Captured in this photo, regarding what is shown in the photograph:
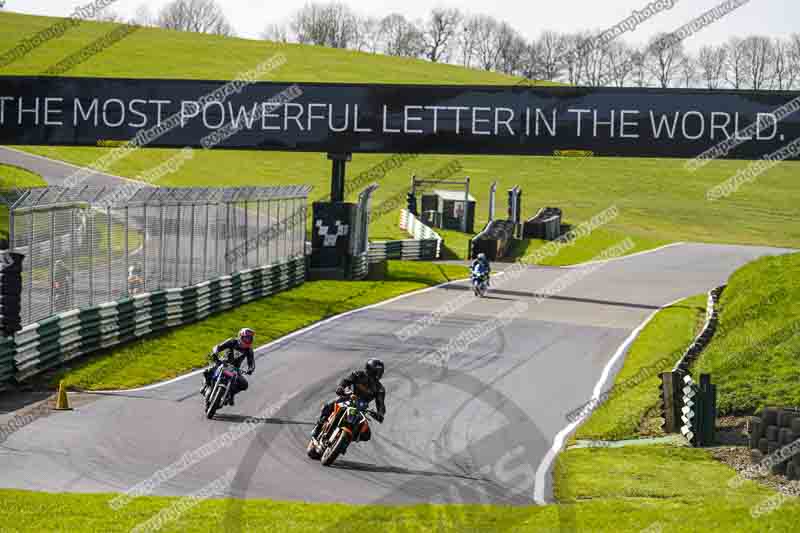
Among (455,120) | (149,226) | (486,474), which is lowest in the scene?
(486,474)

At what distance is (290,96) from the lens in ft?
95.2

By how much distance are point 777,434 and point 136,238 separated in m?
13.3

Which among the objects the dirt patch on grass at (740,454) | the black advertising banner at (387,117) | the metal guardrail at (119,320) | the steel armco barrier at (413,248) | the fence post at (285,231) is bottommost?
the dirt patch on grass at (740,454)

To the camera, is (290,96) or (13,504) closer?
(13,504)

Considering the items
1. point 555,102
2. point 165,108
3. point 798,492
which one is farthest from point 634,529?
point 165,108

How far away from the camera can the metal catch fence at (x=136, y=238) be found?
1909 centimetres

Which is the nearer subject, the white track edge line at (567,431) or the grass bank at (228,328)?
the white track edge line at (567,431)

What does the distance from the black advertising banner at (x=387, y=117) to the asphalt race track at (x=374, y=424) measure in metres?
4.39

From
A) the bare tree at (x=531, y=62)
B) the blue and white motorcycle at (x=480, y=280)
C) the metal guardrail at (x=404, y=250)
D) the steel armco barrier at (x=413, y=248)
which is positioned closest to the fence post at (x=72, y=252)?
the blue and white motorcycle at (x=480, y=280)

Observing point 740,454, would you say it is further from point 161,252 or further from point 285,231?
point 285,231

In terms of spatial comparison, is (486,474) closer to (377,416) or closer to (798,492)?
(377,416)

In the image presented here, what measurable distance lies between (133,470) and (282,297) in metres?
17.6

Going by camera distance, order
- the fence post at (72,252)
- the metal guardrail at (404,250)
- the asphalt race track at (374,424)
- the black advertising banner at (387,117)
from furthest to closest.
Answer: the metal guardrail at (404,250) → the black advertising banner at (387,117) → the fence post at (72,252) → the asphalt race track at (374,424)

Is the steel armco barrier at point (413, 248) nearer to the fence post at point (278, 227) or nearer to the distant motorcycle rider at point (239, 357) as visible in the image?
the fence post at point (278, 227)
